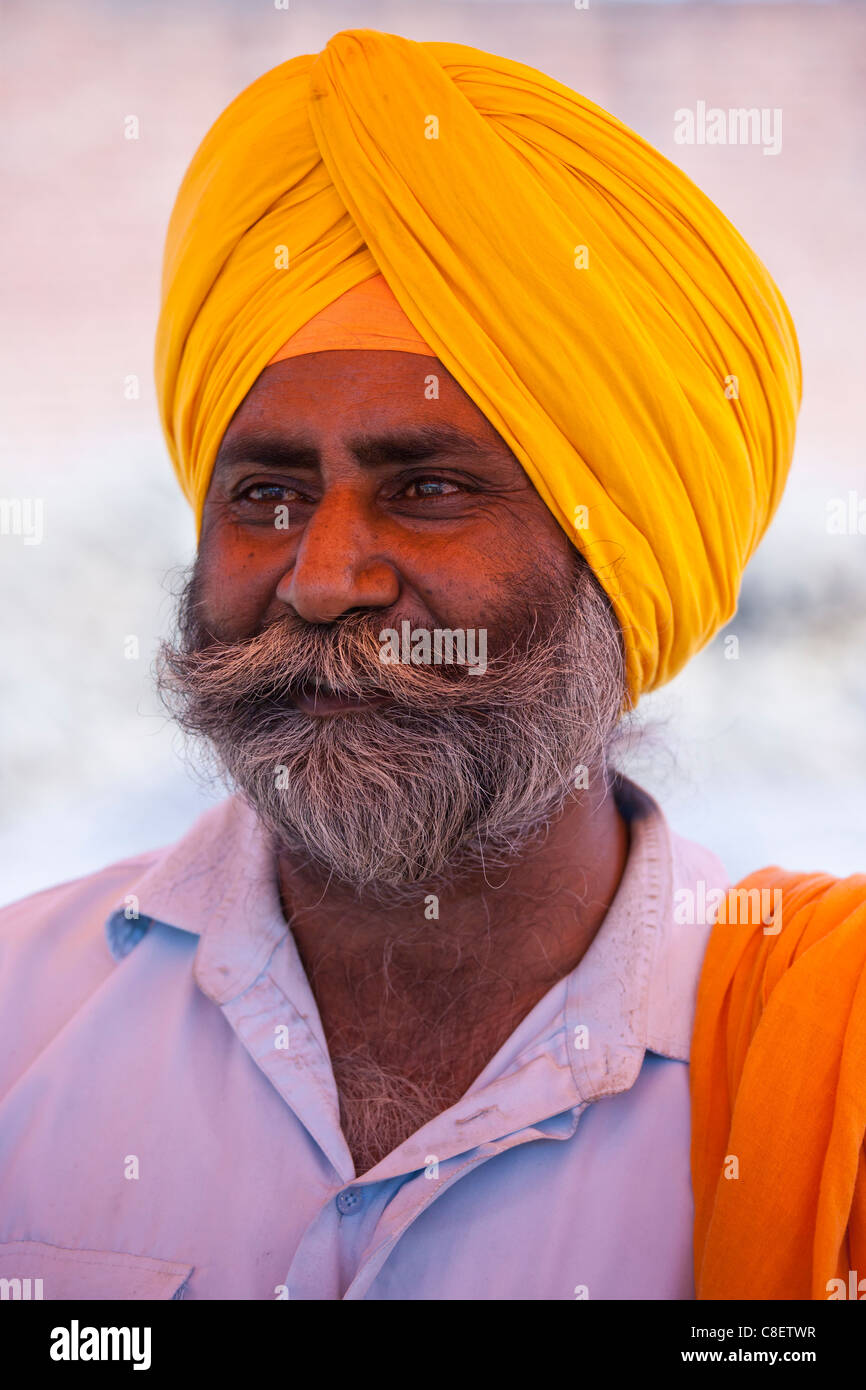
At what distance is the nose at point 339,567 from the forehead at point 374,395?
12 cm

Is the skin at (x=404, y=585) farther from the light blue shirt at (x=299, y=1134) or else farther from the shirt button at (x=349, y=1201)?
the shirt button at (x=349, y=1201)

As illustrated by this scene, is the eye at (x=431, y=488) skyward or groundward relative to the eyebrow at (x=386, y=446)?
groundward

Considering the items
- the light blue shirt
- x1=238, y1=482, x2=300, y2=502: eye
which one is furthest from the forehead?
the light blue shirt

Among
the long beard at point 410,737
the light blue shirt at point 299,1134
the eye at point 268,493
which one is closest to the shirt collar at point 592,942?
the light blue shirt at point 299,1134

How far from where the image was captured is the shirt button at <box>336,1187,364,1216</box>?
57.5 inches

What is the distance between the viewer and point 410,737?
158 cm

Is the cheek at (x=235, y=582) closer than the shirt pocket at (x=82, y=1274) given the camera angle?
No

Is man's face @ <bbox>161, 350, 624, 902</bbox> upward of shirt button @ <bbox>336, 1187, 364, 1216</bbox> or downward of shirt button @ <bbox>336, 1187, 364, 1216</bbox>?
upward

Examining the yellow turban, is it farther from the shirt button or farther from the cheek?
the shirt button

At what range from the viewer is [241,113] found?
1697 mm

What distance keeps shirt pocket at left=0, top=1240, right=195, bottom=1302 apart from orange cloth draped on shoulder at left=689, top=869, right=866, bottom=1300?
0.76 meters

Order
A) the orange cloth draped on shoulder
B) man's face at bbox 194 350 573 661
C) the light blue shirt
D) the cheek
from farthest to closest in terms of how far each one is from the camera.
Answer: the cheek, man's face at bbox 194 350 573 661, the light blue shirt, the orange cloth draped on shoulder

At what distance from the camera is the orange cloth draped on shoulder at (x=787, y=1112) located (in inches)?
50.4
